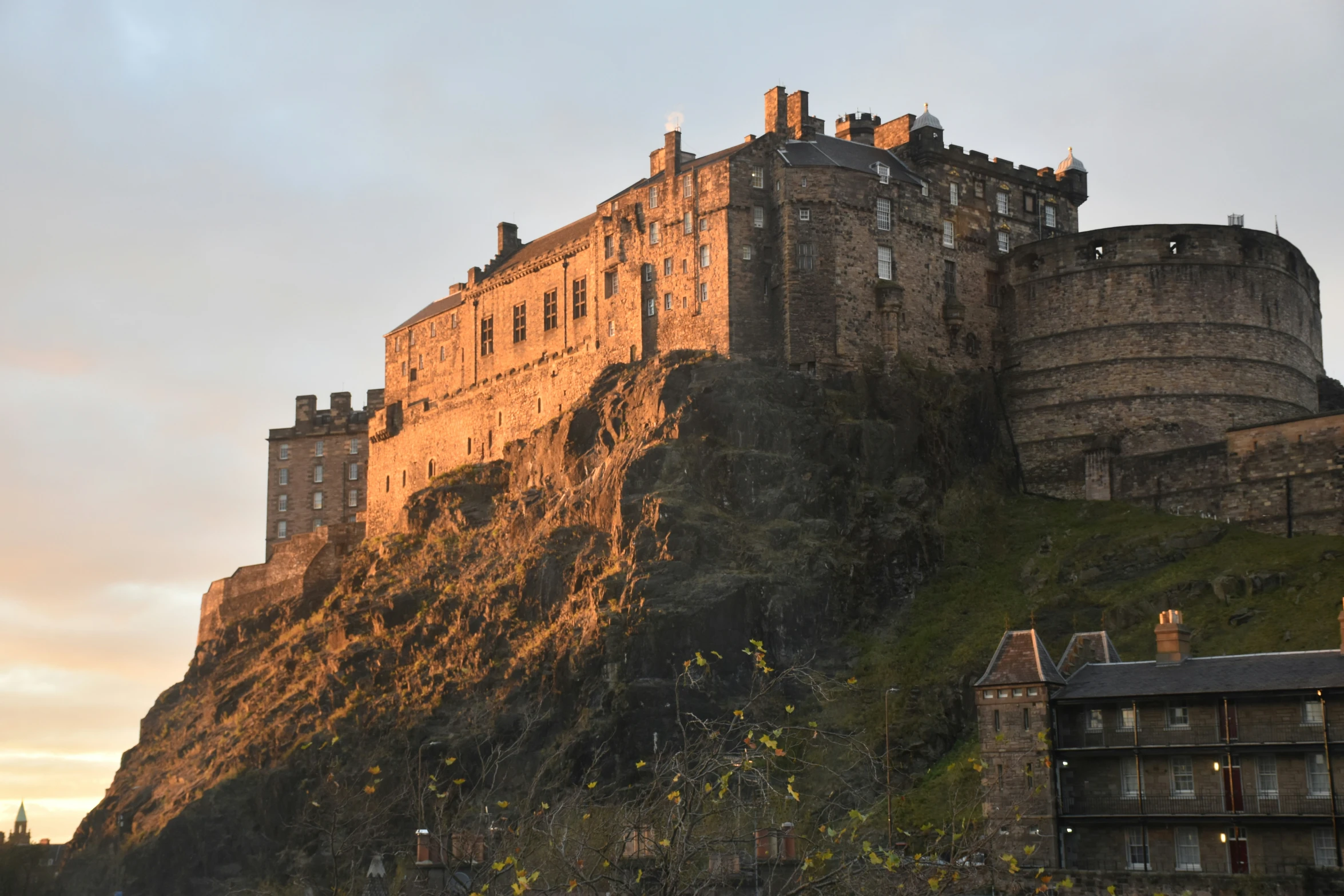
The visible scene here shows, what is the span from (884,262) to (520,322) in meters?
22.4

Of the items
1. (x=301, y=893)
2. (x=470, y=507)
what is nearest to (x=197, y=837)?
(x=301, y=893)

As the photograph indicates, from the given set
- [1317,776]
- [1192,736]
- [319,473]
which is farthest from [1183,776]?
[319,473]

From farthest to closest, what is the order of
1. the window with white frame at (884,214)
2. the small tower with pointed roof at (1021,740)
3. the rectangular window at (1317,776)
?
the window with white frame at (884,214)
the small tower with pointed roof at (1021,740)
the rectangular window at (1317,776)

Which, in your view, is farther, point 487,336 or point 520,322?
point 487,336

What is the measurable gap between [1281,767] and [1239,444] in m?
24.4

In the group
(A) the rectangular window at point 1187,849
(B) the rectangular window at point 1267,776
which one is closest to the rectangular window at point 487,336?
(A) the rectangular window at point 1187,849

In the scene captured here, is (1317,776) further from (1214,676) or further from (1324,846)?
(1214,676)

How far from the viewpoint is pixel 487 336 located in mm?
93875

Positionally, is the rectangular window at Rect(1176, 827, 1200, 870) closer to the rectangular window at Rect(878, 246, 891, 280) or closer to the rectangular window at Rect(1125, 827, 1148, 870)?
the rectangular window at Rect(1125, 827, 1148, 870)

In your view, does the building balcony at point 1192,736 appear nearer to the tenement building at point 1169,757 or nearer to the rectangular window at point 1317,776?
the tenement building at point 1169,757

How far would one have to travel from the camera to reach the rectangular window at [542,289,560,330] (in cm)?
8762

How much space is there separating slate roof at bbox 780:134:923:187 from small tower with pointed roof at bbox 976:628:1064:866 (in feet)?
102

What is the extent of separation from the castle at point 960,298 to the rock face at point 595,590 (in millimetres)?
2344

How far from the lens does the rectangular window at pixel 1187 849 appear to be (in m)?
49.5
